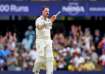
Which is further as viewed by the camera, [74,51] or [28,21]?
[28,21]

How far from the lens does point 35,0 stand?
834 inches

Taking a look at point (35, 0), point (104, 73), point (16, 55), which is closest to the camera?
point (104, 73)

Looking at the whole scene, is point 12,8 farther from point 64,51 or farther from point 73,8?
point 64,51

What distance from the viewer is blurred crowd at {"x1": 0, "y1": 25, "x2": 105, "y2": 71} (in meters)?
19.5

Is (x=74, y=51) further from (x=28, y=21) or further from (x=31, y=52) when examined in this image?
(x=28, y=21)

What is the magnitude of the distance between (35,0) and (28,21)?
113cm

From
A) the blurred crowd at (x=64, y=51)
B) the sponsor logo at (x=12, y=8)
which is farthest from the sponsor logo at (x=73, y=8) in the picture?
the sponsor logo at (x=12, y=8)

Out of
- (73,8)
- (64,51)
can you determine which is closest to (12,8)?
(73,8)

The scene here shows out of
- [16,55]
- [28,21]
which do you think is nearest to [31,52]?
[16,55]

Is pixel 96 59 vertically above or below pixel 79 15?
below

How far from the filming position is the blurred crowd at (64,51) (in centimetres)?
1952

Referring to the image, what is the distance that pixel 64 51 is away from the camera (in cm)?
1992

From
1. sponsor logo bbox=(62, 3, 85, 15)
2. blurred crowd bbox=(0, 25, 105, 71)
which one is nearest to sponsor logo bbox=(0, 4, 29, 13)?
blurred crowd bbox=(0, 25, 105, 71)

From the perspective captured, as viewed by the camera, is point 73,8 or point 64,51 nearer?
point 64,51
